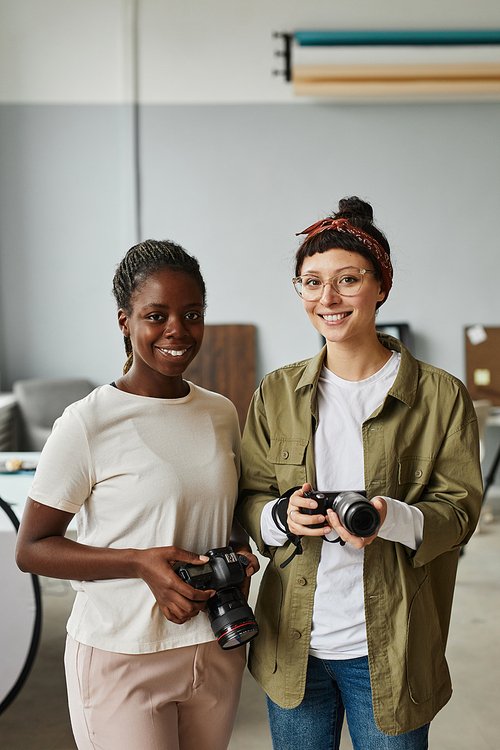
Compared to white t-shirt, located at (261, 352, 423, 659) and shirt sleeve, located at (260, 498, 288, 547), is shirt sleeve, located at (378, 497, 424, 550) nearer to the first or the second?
white t-shirt, located at (261, 352, 423, 659)

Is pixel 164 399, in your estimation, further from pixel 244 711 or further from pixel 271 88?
pixel 271 88

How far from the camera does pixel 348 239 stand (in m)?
1.12

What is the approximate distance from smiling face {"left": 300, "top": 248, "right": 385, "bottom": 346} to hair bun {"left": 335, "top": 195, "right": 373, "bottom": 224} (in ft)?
0.30

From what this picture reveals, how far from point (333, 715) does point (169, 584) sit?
45 centimetres

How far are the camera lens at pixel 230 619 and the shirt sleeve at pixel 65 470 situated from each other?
0.95ft

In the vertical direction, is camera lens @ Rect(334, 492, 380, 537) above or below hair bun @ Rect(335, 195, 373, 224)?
below

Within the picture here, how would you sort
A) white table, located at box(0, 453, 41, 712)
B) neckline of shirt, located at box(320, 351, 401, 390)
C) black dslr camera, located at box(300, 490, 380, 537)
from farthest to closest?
1. white table, located at box(0, 453, 41, 712)
2. neckline of shirt, located at box(320, 351, 401, 390)
3. black dslr camera, located at box(300, 490, 380, 537)

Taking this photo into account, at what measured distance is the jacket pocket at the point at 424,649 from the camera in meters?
1.06

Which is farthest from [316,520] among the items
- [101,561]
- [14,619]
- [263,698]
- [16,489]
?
[263,698]

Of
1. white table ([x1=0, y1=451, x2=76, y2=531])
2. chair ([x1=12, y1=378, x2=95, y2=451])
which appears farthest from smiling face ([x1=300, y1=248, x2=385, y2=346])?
chair ([x1=12, y1=378, x2=95, y2=451])

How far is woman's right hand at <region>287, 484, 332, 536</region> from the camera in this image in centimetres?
100

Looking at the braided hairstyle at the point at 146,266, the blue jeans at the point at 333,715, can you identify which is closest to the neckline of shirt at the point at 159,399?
the braided hairstyle at the point at 146,266

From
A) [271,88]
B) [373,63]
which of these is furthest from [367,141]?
[271,88]

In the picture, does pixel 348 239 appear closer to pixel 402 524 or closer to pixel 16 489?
pixel 402 524
